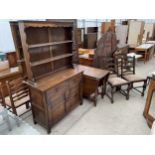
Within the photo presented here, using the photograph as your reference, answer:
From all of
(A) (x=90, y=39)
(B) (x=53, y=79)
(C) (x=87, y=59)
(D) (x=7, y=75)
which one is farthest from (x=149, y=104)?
(A) (x=90, y=39)

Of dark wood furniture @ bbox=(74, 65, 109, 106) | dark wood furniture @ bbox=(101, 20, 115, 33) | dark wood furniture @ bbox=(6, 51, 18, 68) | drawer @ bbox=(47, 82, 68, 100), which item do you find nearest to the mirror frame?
dark wood furniture @ bbox=(74, 65, 109, 106)

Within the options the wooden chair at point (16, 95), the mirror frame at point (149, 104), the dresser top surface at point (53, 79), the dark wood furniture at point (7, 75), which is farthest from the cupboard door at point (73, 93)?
the dark wood furniture at point (7, 75)

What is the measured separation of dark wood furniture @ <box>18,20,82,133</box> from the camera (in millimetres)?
1934

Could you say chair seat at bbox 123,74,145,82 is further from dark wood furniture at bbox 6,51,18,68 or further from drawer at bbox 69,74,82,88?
dark wood furniture at bbox 6,51,18,68

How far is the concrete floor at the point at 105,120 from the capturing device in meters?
2.23

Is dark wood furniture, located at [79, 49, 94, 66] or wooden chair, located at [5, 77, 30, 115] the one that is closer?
wooden chair, located at [5, 77, 30, 115]

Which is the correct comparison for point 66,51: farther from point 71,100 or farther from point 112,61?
point 112,61

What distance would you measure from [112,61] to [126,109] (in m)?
1.29

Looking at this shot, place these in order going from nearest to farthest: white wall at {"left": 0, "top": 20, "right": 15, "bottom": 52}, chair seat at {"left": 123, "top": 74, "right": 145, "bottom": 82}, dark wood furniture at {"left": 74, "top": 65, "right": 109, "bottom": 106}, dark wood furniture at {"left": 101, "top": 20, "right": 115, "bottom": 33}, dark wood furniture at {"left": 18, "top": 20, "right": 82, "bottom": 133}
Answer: dark wood furniture at {"left": 18, "top": 20, "right": 82, "bottom": 133}, dark wood furniture at {"left": 74, "top": 65, "right": 109, "bottom": 106}, chair seat at {"left": 123, "top": 74, "right": 145, "bottom": 82}, white wall at {"left": 0, "top": 20, "right": 15, "bottom": 52}, dark wood furniture at {"left": 101, "top": 20, "right": 115, "bottom": 33}

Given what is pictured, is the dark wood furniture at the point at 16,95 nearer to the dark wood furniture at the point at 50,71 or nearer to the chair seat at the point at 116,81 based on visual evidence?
the dark wood furniture at the point at 50,71

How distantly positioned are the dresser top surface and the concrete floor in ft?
2.63

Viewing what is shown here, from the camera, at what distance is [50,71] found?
96.5 inches

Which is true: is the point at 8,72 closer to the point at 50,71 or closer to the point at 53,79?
the point at 50,71

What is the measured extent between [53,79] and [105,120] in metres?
1.24
